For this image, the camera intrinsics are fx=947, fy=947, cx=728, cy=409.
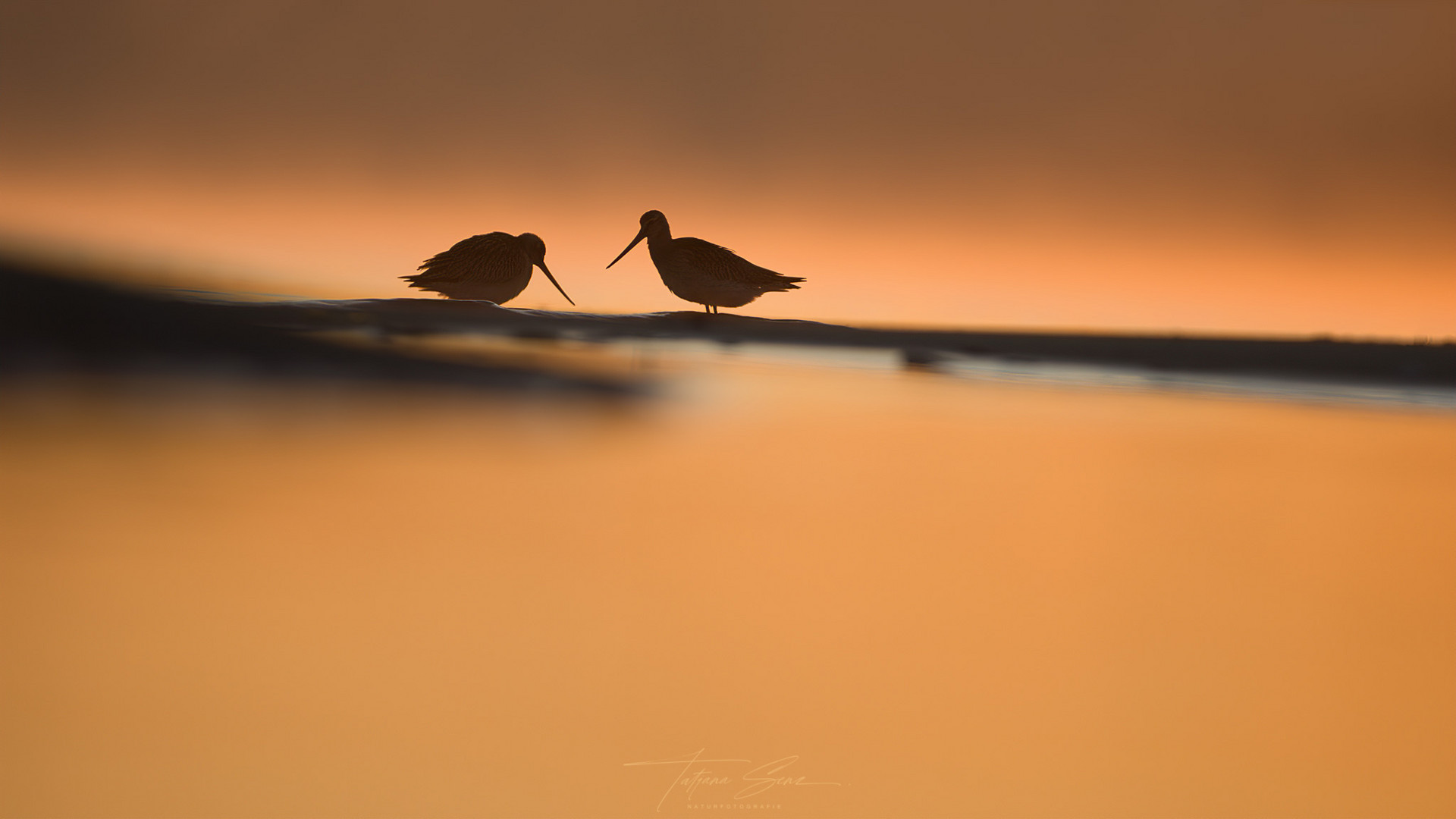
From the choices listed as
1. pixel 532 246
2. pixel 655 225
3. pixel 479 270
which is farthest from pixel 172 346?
pixel 655 225

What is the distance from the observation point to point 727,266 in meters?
2.26

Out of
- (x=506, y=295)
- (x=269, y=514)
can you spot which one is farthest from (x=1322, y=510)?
(x=506, y=295)

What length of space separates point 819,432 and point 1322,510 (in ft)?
2.22

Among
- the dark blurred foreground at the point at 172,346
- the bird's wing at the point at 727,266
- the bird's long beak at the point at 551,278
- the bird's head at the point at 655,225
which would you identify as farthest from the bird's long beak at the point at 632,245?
the dark blurred foreground at the point at 172,346

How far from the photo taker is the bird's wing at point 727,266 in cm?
226

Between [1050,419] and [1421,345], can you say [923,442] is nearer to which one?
[1050,419]

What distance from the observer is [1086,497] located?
1272 millimetres

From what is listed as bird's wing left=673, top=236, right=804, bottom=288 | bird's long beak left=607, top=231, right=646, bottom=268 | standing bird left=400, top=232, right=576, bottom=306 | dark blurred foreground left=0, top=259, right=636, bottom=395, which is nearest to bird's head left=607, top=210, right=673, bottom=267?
bird's long beak left=607, top=231, right=646, bottom=268

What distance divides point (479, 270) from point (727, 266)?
1.96 feet

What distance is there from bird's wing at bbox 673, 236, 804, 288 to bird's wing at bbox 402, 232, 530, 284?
43 cm

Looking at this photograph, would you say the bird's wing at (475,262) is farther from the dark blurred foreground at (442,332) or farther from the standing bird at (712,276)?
the standing bird at (712,276)

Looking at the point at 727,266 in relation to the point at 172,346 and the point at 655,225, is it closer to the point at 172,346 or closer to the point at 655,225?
the point at 655,225

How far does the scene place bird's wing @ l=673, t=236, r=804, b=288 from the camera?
2262 millimetres

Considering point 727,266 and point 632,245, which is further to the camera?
point 632,245
